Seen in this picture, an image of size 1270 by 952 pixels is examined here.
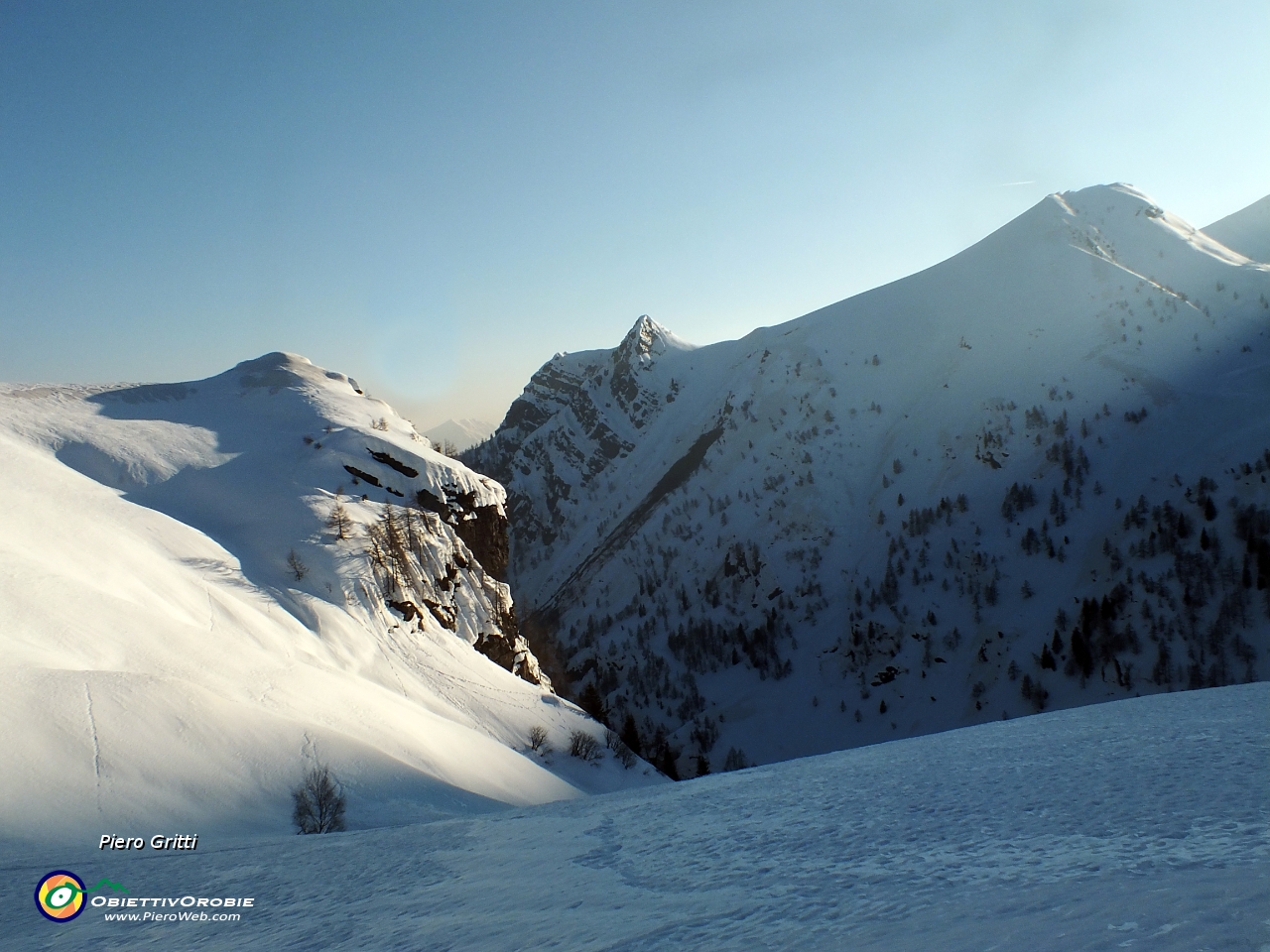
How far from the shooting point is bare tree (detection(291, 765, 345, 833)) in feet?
57.3

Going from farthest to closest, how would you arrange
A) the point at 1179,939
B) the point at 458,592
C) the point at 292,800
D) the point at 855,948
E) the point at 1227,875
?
the point at 458,592 < the point at 292,800 < the point at 1227,875 < the point at 855,948 < the point at 1179,939

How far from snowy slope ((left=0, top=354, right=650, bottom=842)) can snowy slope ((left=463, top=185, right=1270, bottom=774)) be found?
3836 cm

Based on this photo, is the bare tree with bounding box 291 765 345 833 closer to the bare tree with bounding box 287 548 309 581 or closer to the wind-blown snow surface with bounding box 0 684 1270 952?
the wind-blown snow surface with bounding box 0 684 1270 952

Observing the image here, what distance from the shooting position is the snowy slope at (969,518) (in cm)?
9431

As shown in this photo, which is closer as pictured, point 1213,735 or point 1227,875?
point 1227,875

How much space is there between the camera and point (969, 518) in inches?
4921

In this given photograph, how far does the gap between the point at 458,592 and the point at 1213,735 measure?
46.2 m

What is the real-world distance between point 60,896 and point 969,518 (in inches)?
5283

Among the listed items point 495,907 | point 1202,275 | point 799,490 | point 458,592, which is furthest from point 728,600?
point 495,907

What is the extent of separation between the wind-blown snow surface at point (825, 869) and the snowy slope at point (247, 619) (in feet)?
20.9

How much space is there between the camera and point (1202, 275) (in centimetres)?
15562

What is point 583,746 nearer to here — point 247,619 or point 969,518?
point 247,619

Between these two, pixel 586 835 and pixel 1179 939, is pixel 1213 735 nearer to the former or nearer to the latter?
pixel 1179 939

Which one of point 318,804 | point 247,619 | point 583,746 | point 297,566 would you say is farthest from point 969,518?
point 318,804
